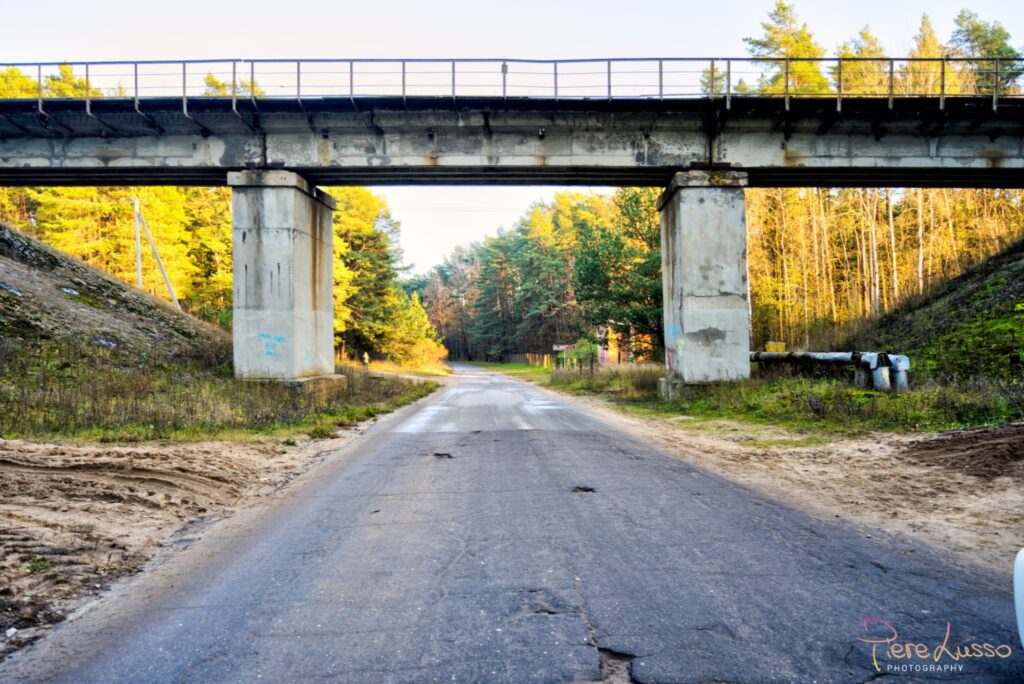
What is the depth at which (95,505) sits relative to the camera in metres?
5.44

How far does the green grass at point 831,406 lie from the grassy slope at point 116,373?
8743 mm

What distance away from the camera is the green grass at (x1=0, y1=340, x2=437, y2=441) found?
31.6ft

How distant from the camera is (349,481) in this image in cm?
713

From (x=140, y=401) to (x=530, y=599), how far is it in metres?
11.4

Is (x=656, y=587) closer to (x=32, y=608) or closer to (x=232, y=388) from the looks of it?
(x=32, y=608)

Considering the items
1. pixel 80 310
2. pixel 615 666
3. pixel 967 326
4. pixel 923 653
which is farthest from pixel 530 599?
pixel 80 310

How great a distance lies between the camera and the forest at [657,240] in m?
24.9

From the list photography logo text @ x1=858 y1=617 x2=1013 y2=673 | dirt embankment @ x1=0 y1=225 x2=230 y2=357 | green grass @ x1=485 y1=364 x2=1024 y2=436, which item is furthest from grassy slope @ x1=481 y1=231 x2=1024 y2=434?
dirt embankment @ x1=0 y1=225 x2=230 y2=357

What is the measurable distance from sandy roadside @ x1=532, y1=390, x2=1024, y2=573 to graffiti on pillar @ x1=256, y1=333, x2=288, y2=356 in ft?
37.8

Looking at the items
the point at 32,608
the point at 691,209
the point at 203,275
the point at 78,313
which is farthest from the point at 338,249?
the point at 32,608

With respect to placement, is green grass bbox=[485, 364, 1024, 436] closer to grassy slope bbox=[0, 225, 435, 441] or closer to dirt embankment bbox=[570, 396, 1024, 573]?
dirt embankment bbox=[570, 396, 1024, 573]

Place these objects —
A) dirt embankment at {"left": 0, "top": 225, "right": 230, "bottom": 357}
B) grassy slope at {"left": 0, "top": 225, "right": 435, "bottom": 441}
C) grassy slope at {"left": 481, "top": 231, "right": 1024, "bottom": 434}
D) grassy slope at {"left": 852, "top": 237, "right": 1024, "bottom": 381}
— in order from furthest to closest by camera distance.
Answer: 1. dirt embankment at {"left": 0, "top": 225, "right": 230, "bottom": 357}
2. grassy slope at {"left": 852, "top": 237, "right": 1024, "bottom": 381}
3. grassy slope at {"left": 0, "top": 225, "right": 435, "bottom": 441}
4. grassy slope at {"left": 481, "top": 231, "right": 1024, "bottom": 434}

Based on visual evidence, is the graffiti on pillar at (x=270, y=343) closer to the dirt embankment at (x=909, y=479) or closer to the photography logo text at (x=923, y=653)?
the dirt embankment at (x=909, y=479)

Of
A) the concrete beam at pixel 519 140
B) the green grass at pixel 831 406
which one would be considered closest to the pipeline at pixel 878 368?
the green grass at pixel 831 406
